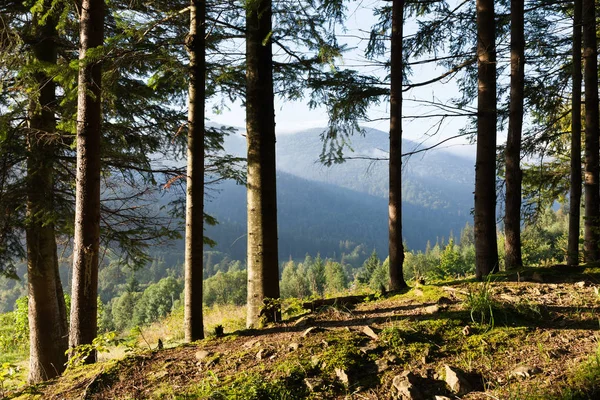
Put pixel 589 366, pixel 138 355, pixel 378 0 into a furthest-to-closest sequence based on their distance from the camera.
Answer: pixel 378 0, pixel 138 355, pixel 589 366

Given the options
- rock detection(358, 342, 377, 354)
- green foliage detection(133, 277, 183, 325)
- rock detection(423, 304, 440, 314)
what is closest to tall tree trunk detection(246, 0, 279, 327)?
rock detection(423, 304, 440, 314)

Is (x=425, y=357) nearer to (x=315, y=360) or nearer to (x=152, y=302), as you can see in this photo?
(x=315, y=360)

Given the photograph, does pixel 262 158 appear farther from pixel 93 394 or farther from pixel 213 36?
pixel 93 394

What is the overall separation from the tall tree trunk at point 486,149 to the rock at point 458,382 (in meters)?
3.86

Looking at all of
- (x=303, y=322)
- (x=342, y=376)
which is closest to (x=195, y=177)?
(x=303, y=322)

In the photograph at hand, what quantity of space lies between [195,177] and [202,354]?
2965mm

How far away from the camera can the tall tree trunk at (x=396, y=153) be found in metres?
6.30

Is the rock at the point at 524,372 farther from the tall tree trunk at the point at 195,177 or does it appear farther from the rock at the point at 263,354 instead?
the tall tree trunk at the point at 195,177

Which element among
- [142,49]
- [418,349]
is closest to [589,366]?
[418,349]

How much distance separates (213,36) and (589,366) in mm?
5678

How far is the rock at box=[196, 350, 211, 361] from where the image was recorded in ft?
9.80

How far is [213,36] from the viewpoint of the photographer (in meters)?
5.64

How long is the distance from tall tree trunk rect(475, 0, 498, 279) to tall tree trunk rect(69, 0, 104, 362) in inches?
208

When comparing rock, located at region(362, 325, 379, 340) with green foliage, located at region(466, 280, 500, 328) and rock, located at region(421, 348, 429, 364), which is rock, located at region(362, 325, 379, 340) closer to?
rock, located at region(421, 348, 429, 364)
